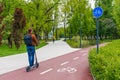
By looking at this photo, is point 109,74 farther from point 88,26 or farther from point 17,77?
point 88,26

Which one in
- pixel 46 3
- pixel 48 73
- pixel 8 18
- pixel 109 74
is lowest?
pixel 48 73

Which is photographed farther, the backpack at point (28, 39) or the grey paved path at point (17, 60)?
the grey paved path at point (17, 60)

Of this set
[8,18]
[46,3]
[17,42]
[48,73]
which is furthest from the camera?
[46,3]

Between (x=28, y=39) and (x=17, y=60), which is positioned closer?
(x=28, y=39)

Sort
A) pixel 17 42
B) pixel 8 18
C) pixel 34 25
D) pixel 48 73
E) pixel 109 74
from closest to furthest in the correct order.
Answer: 1. pixel 109 74
2. pixel 48 73
3. pixel 17 42
4. pixel 8 18
5. pixel 34 25

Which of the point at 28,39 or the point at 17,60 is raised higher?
the point at 28,39

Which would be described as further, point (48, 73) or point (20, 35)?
point (20, 35)

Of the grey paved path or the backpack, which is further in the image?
the grey paved path

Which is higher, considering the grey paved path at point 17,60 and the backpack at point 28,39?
the backpack at point 28,39

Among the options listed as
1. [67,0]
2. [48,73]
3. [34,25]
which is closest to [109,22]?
[67,0]

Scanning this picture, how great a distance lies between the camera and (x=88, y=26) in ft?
170

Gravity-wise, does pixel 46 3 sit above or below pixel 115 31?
above

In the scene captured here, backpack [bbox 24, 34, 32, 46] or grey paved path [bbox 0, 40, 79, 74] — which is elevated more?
backpack [bbox 24, 34, 32, 46]

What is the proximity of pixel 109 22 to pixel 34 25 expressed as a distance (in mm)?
23568
